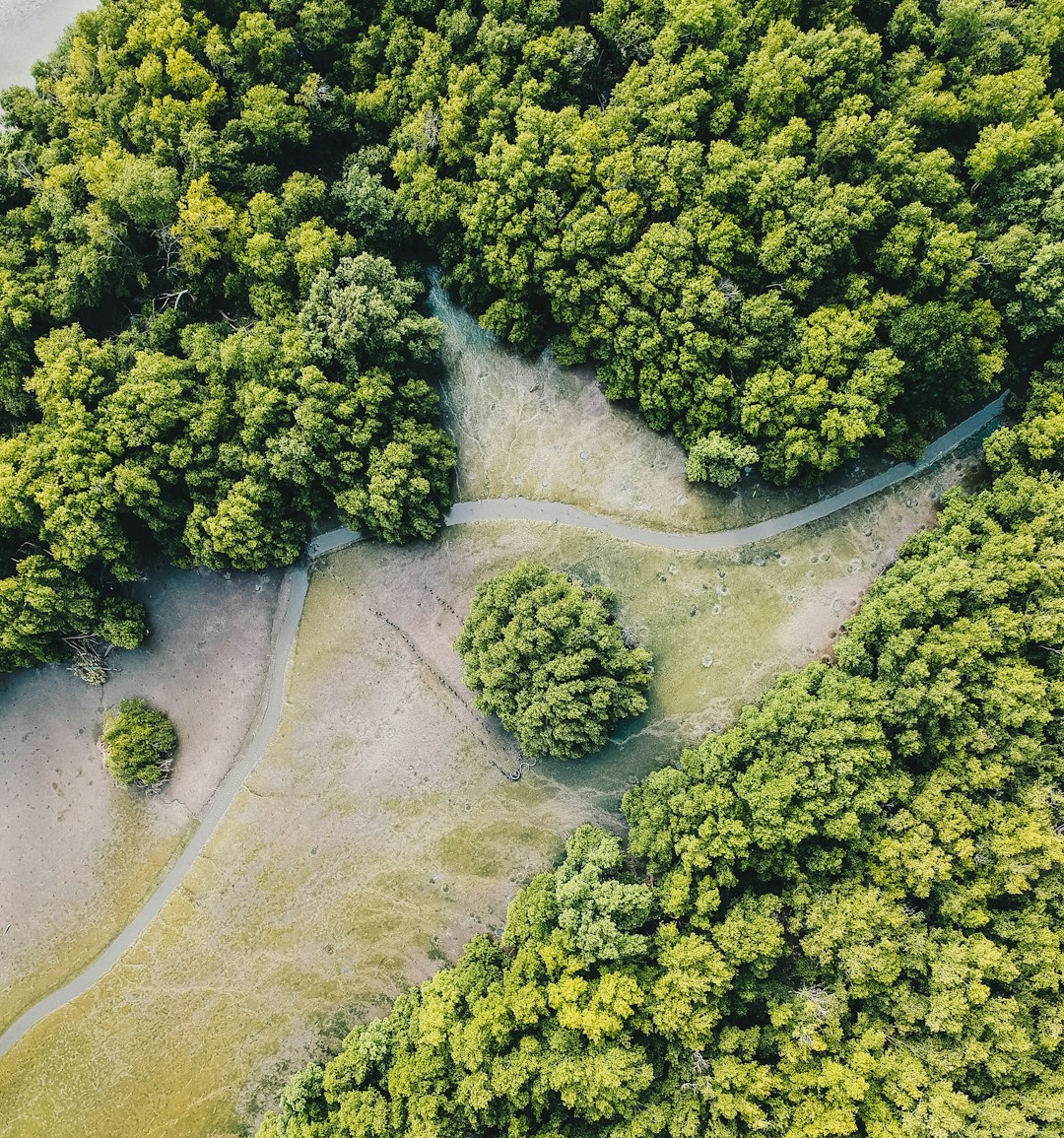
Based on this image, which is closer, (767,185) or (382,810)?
(767,185)

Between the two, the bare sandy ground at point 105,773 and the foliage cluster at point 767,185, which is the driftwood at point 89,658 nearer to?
the bare sandy ground at point 105,773

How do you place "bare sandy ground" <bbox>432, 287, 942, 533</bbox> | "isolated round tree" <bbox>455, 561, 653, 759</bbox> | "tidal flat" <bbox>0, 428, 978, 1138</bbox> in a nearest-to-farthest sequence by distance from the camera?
1. "isolated round tree" <bbox>455, 561, 653, 759</bbox>
2. "tidal flat" <bbox>0, 428, 978, 1138</bbox>
3. "bare sandy ground" <bbox>432, 287, 942, 533</bbox>

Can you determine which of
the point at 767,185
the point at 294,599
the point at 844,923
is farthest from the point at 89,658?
the point at 767,185

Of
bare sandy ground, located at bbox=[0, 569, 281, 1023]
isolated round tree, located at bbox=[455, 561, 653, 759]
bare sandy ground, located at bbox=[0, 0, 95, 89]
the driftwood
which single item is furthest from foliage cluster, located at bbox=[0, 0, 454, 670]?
isolated round tree, located at bbox=[455, 561, 653, 759]

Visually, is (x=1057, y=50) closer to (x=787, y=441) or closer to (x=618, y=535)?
(x=787, y=441)

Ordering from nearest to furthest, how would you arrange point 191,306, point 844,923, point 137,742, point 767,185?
point 844,923, point 767,185, point 191,306, point 137,742

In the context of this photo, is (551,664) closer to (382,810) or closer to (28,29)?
(382,810)

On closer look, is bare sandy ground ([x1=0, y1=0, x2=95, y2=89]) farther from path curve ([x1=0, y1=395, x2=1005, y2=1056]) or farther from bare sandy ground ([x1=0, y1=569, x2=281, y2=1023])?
Answer: path curve ([x1=0, y1=395, x2=1005, y2=1056])
